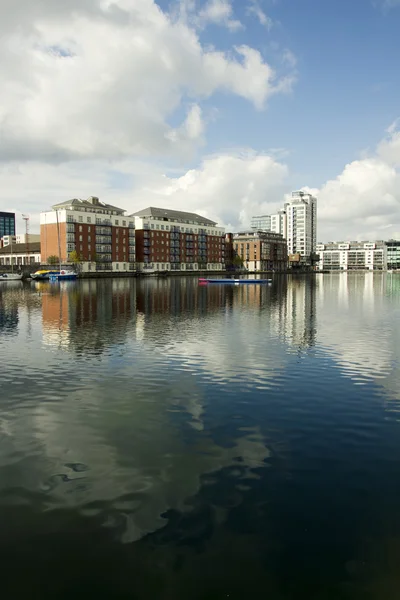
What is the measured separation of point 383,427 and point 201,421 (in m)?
5.94

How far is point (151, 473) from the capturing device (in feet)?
37.0

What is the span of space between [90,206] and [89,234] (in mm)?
10798

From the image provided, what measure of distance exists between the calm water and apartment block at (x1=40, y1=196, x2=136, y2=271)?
452 feet

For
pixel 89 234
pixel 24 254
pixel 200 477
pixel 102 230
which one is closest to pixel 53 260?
pixel 89 234

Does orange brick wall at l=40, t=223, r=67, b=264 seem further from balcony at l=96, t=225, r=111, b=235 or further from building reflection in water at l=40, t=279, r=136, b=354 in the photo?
building reflection in water at l=40, t=279, r=136, b=354

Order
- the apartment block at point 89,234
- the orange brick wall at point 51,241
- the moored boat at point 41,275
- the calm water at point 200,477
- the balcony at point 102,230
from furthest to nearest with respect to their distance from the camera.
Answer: the balcony at point 102,230 → the apartment block at point 89,234 → the orange brick wall at point 51,241 → the moored boat at point 41,275 → the calm water at point 200,477

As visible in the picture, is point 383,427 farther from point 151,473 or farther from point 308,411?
point 151,473

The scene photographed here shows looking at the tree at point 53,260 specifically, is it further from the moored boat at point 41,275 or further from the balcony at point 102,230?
the balcony at point 102,230

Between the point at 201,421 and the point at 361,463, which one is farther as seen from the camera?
the point at 201,421

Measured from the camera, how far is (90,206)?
163875 millimetres

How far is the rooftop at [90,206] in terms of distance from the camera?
159025 millimetres

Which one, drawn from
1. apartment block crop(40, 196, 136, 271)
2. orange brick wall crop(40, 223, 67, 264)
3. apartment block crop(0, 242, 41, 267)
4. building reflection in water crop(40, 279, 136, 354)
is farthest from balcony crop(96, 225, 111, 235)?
building reflection in water crop(40, 279, 136, 354)

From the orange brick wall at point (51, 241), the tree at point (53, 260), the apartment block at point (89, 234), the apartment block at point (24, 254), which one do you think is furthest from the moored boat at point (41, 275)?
the apartment block at point (24, 254)

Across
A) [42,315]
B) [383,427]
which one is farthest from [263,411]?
[42,315]
